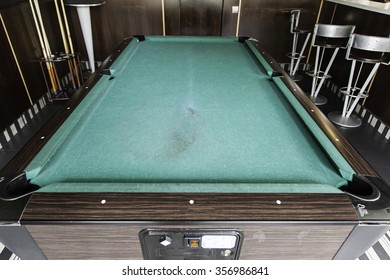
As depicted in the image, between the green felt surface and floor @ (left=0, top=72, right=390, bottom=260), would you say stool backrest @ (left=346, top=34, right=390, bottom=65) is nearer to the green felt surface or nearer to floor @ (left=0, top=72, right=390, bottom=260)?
floor @ (left=0, top=72, right=390, bottom=260)

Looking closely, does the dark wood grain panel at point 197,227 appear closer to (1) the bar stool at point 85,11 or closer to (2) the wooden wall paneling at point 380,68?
(2) the wooden wall paneling at point 380,68

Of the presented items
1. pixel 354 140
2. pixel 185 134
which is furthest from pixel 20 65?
pixel 354 140

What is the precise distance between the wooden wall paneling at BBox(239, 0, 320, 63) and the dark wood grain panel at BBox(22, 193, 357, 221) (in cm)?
385

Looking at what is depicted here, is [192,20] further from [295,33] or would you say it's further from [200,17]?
[295,33]

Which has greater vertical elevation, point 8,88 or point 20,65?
point 20,65

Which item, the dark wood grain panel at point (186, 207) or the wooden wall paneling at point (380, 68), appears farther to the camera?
Result: the wooden wall paneling at point (380, 68)

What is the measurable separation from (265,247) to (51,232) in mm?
721

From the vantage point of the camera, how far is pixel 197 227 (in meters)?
0.81

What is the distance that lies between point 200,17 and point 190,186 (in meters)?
3.89

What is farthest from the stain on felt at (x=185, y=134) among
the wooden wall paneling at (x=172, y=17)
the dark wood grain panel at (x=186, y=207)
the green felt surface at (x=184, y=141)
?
the wooden wall paneling at (x=172, y=17)

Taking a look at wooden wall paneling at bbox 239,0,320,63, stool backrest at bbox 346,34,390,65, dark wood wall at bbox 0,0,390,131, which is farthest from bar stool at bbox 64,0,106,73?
stool backrest at bbox 346,34,390,65

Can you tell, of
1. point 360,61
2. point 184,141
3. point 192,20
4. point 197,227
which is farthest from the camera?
point 192,20

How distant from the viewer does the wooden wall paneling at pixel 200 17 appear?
13.2 ft

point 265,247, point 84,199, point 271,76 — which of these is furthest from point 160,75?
point 265,247
